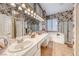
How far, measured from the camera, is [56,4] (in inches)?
50.4

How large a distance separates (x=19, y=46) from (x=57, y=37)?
43 cm

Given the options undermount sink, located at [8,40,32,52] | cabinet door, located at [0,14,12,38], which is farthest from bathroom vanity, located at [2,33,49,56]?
cabinet door, located at [0,14,12,38]

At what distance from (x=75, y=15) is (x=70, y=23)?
10cm

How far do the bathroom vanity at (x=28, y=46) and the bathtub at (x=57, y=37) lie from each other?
0.18 feet

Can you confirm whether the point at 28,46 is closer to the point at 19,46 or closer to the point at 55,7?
the point at 19,46

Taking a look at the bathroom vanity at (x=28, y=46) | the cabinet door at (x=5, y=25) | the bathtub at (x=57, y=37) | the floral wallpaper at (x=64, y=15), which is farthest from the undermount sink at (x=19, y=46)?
the floral wallpaper at (x=64, y=15)

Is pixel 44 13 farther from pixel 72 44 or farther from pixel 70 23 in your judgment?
pixel 72 44

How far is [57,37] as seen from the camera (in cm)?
134

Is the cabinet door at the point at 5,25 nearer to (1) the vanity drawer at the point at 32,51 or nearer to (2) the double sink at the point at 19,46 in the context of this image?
(2) the double sink at the point at 19,46

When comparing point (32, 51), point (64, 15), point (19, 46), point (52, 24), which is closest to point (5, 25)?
point (19, 46)

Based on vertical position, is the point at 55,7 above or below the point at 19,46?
above

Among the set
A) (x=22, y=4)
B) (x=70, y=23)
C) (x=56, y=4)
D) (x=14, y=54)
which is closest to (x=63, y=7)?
(x=56, y=4)

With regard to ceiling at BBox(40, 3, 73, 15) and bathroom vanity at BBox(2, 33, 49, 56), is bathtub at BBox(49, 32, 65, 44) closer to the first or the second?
bathroom vanity at BBox(2, 33, 49, 56)

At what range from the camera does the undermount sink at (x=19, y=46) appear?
126 centimetres
